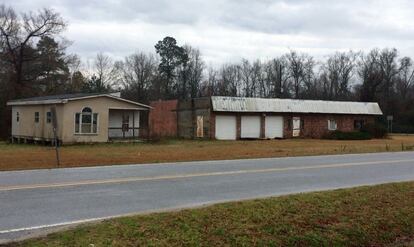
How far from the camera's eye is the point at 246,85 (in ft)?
317

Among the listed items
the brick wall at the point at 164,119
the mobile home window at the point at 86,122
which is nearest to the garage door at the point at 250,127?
the brick wall at the point at 164,119

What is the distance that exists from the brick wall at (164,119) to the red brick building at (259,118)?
0.43 m

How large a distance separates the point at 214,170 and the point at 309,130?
36.8m

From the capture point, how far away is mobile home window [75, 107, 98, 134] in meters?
35.2

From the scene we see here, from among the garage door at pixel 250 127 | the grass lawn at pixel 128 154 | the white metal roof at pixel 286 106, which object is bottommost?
the grass lawn at pixel 128 154

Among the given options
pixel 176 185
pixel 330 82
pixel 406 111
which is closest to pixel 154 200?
pixel 176 185

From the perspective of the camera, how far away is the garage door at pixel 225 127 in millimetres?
46031

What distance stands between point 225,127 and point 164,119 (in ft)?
26.7

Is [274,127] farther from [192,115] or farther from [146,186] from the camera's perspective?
[146,186]

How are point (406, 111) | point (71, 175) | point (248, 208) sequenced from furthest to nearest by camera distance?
point (406, 111) → point (71, 175) → point (248, 208)

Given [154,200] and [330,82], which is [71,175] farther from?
[330,82]

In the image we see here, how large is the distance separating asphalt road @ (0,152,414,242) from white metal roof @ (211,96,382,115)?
26.9 meters

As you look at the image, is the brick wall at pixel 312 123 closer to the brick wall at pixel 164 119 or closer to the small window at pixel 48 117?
the brick wall at pixel 164 119

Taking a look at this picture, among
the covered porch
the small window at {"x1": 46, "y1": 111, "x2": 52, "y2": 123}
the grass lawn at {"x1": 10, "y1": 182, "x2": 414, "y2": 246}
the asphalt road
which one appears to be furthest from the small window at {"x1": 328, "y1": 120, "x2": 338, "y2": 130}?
the grass lawn at {"x1": 10, "y1": 182, "x2": 414, "y2": 246}
